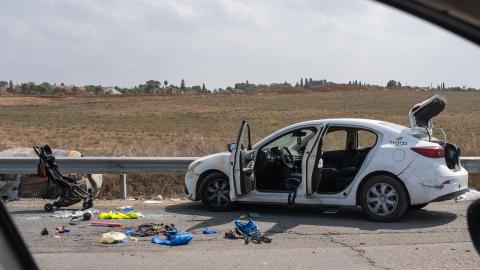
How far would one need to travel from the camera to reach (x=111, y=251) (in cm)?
696

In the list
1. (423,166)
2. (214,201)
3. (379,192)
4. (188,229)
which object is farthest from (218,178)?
(423,166)

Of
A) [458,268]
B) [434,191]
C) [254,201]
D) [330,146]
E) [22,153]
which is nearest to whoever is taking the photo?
[458,268]

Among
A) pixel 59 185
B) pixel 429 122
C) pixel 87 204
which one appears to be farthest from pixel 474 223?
pixel 59 185

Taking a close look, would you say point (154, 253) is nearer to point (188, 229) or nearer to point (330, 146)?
point (188, 229)

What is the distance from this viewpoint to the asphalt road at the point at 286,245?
20.7 feet

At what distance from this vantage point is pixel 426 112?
895 centimetres

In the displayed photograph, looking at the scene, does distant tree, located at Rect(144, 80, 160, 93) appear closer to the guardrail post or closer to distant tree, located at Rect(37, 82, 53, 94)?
distant tree, located at Rect(37, 82, 53, 94)

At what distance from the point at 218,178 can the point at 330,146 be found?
174 inches

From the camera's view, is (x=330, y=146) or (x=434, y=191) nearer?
(x=434, y=191)

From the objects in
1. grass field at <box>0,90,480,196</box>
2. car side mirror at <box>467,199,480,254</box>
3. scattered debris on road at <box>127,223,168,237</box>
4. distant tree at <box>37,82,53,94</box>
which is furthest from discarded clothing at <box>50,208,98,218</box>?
distant tree at <box>37,82,53,94</box>

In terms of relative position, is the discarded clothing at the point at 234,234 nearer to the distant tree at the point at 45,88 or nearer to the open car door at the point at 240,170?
the open car door at the point at 240,170

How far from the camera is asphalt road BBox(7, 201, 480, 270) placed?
6309 millimetres

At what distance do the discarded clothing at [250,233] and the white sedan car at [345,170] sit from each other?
1.28 meters

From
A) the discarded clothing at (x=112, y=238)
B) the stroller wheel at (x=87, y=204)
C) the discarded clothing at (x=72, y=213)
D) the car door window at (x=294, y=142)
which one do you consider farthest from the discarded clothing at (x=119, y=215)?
the car door window at (x=294, y=142)
